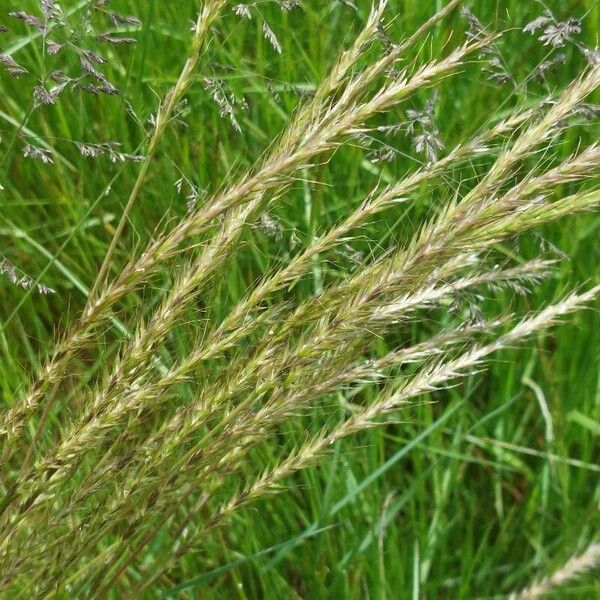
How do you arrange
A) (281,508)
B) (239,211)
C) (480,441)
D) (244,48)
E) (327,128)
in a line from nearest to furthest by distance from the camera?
1. (327,128)
2. (239,211)
3. (281,508)
4. (480,441)
5. (244,48)

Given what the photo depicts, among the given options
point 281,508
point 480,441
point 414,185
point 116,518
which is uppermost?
point 414,185

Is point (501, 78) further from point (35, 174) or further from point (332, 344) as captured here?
point (35, 174)

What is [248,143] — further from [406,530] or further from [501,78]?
[406,530]

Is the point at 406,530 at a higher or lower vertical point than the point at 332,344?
lower

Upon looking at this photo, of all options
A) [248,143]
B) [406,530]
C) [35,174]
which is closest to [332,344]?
[406,530]

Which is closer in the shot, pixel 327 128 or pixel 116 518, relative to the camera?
pixel 327 128

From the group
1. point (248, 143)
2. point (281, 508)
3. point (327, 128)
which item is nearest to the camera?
point (327, 128)
